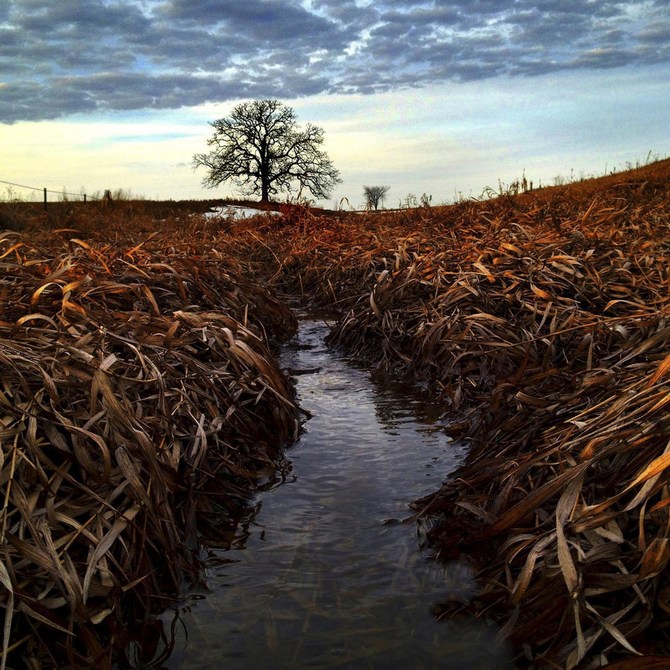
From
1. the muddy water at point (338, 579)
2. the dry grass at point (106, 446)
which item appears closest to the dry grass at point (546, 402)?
the muddy water at point (338, 579)

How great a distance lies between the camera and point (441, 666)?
6.27ft

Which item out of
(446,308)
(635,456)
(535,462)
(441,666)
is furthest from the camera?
(446,308)

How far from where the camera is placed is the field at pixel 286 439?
194 centimetres

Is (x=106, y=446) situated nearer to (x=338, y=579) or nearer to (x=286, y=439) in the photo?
(x=338, y=579)

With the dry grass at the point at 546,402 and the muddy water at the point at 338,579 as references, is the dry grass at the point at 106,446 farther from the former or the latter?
the dry grass at the point at 546,402

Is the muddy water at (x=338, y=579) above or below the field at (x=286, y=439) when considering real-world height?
below

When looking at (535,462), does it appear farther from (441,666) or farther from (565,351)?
(565,351)

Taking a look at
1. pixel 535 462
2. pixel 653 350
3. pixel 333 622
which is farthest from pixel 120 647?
pixel 653 350

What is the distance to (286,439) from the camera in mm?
3736

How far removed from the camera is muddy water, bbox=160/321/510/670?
1978 mm

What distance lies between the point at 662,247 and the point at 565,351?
10.1 feet

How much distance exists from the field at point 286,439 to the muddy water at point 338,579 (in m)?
0.12

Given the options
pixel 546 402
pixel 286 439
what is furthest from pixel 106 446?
pixel 546 402

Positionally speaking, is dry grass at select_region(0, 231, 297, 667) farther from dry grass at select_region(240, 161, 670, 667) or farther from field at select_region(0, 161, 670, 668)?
dry grass at select_region(240, 161, 670, 667)
